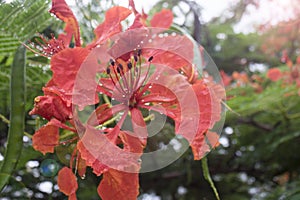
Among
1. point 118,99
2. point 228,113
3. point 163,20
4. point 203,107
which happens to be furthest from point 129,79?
point 228,113

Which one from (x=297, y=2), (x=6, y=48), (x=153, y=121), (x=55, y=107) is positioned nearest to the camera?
(x=55, y=107)

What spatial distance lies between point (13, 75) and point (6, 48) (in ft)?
0.71

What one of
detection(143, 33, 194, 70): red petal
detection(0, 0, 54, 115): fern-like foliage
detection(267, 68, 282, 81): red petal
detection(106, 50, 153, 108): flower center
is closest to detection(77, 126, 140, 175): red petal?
detection(106, 50, 153, 108): flower center

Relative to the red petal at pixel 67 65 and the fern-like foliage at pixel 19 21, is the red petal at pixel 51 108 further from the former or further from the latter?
the fern-like foliage at pixel 19 21

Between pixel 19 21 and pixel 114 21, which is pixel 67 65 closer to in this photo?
pixel 114 21

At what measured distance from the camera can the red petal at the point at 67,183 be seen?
961 mm

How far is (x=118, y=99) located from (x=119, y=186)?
0.18 metres

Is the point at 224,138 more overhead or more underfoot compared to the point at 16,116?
more underfoot

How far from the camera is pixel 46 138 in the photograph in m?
0.95

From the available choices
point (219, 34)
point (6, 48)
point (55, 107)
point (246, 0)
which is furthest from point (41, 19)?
point (246, 0)

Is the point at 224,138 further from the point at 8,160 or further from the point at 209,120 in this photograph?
the point at 8,160

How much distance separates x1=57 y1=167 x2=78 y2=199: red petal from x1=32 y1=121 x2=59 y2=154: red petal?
6 cm

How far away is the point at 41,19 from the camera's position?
1.17 meters

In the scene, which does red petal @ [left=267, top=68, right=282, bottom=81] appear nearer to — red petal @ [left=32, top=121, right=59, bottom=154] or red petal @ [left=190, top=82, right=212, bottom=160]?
red petal @ [left=190, top=82, right=212, bottom=160]
